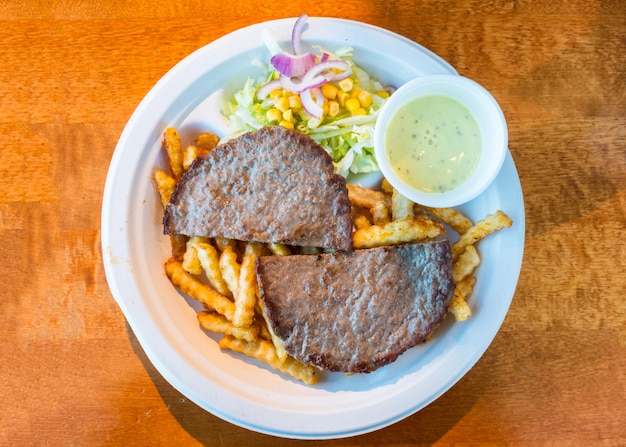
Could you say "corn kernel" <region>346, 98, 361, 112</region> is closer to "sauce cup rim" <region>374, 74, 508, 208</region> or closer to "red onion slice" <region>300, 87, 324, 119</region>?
"red onion slice" <region>300, 87, 324, 119</region>

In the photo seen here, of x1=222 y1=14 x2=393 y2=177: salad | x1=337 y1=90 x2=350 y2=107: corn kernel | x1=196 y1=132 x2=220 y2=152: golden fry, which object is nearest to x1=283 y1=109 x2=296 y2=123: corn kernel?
x1=222 y1=14 x2=393 y2=177: salad

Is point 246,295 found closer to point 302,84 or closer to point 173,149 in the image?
point 173,149

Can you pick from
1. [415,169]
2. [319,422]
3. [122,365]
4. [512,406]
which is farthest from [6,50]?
[512,406]

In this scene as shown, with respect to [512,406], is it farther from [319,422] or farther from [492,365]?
[319,422]

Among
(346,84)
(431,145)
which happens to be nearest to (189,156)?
(346,84)

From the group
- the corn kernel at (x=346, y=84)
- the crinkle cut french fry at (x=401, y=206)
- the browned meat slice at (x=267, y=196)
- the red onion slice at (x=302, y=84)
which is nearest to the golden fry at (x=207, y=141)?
the browned meat slice at (x=267, y=196)

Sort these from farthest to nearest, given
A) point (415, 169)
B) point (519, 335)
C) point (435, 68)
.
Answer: point (519, 335) < point (435, 68) < point (415, 169)

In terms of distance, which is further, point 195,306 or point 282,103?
point 195,306
